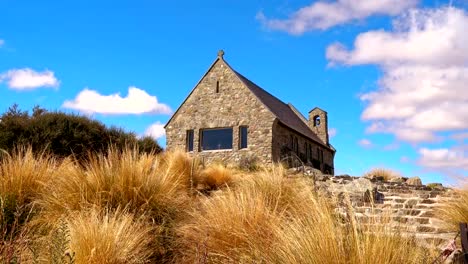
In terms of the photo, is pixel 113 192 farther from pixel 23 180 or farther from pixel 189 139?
pixel 189 139

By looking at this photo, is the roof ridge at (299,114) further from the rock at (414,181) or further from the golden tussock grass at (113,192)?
the golden tussock grass at (113,192)

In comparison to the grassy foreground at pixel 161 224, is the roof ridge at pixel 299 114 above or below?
above

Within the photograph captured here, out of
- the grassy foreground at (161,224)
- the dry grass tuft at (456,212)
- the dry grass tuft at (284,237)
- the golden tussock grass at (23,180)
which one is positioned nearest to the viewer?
the dry grass tuft at (284,237)

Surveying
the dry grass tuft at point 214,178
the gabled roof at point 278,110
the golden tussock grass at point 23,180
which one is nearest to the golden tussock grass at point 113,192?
the golden tussock grass at point 23,180

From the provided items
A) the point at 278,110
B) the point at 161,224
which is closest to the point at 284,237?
the point at 161,224

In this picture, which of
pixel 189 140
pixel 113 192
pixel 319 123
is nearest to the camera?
pixel 113 192

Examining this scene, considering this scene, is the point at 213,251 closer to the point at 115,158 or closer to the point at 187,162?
the point at 115,158

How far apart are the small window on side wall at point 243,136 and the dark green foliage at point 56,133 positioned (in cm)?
695

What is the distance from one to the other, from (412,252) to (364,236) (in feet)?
1.41

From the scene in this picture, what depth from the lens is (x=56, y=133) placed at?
1191cm

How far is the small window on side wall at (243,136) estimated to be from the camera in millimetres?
19859

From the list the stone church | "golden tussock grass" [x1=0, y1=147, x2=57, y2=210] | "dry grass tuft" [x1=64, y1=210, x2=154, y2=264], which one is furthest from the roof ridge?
"dry grass tuft" [x1=64, y1=210, x2=154, y2=264]

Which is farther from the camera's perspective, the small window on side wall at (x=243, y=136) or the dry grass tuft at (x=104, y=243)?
the small window on side wall at (x=243, y=136)

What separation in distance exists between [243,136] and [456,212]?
1394cm
